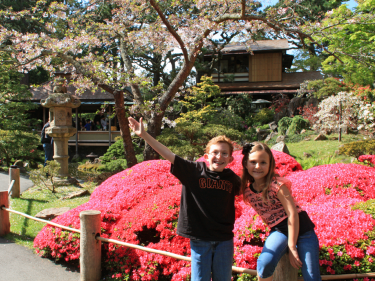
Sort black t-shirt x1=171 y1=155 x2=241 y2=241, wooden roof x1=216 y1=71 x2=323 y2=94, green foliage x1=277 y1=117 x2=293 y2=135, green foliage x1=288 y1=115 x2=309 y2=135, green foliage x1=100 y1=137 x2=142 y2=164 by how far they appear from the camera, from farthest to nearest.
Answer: wooden roof x1=216 y1=71 x2=323 y2=94 < green foliage x1=277 y1=117 x2=293 y2=135 < green foliage x1=288 y1=115 x2=309 y2=135 < green foliage x1=100 y1=137 x2=142 y2=164 < black t-shirt x1=171 y1=155 x2=241 y2=241

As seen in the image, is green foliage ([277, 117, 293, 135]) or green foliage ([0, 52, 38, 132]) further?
green foliage ([277, 117, 293, 135])

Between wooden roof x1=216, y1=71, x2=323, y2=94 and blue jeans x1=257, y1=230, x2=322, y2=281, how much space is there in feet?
60.1

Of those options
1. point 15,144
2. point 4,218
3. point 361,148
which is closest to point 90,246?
point 4,218

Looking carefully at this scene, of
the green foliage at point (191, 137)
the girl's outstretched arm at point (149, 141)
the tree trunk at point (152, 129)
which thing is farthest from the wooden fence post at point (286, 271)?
the tree trunk at point (152, 129)

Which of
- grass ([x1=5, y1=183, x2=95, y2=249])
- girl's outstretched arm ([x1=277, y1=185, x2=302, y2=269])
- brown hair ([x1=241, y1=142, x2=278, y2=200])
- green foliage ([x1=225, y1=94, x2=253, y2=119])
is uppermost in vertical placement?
green foliage ([x1=225, y1=94, x2=253, y2=119])

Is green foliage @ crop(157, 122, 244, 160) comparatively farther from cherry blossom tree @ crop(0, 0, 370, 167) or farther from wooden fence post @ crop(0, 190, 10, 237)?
wooden fence post @ crop(0, 190, 10, 237)

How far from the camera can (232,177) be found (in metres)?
2.40

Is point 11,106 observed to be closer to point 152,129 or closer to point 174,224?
point 152,129

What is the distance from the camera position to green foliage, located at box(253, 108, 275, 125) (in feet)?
59.9

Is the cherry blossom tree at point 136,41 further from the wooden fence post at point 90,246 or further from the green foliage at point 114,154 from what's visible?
the wooden fence post at point 90,246

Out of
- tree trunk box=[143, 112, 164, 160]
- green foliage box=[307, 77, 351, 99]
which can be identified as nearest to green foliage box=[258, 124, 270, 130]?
green foliage box=[307, 77, 351, 99]

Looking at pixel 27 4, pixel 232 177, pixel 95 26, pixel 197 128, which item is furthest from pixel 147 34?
pixel 27 4

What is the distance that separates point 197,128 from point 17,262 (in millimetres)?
6588

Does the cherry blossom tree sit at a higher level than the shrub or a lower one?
higher
